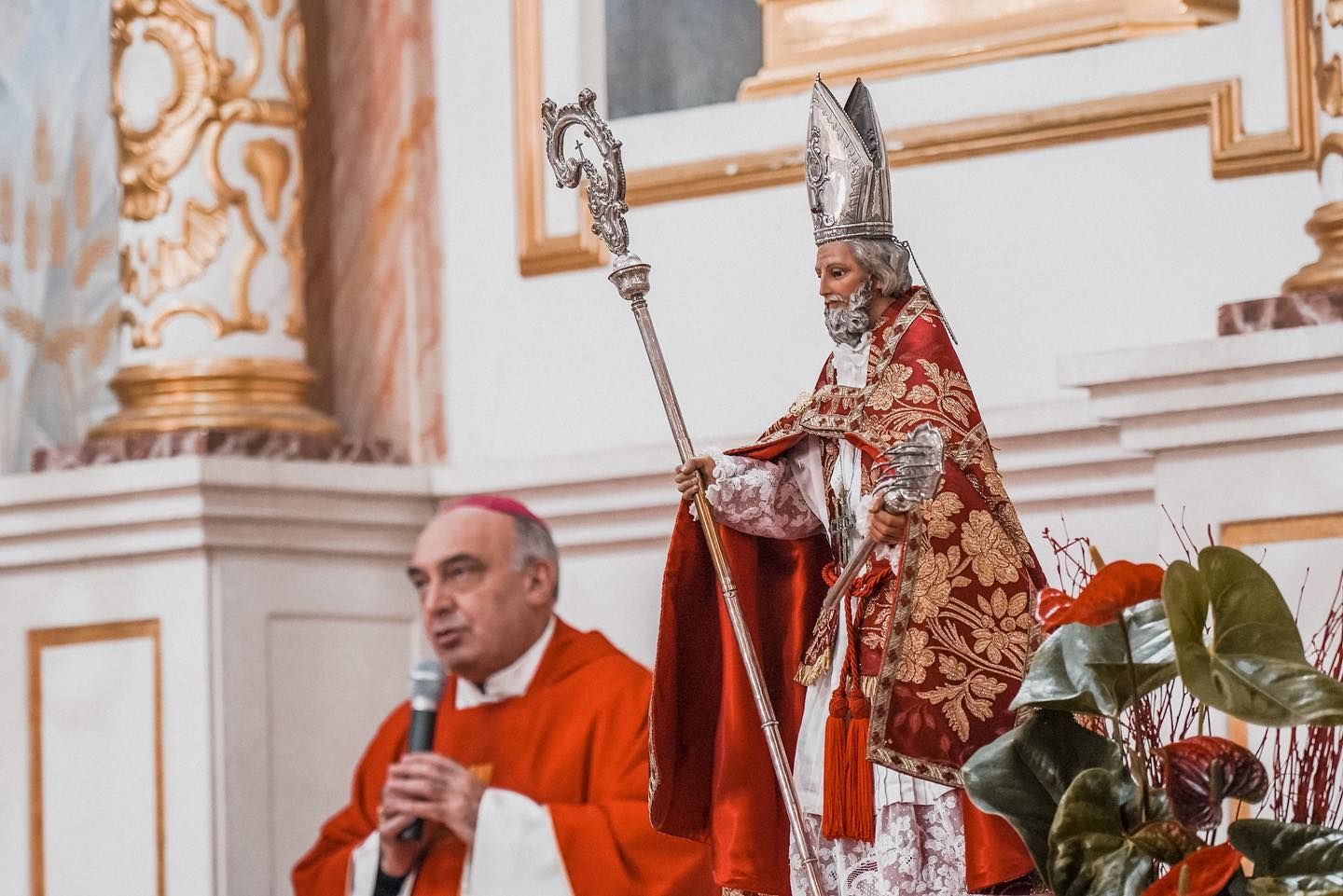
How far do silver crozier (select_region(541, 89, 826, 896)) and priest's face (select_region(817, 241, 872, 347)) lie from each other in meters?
0.28

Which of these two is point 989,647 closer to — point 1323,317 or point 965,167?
point 1323,317

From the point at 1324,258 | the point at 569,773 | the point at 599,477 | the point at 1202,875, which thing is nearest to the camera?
the point at 1202,875

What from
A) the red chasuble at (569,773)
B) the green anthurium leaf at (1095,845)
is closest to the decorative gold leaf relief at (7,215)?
the red chasuble at (569,773)

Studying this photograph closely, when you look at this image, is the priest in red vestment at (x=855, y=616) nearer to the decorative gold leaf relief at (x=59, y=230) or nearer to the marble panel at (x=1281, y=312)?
the marble panel at (x=1281, y=312)

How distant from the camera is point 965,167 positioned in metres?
5.48

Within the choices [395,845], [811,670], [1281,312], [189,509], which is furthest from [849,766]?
[189,509]

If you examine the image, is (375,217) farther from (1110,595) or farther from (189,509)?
(1110,595)

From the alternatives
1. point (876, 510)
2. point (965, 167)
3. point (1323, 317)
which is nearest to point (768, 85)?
point (965, 167)

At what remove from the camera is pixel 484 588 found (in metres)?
5.13

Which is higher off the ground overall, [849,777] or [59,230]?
[59,230]

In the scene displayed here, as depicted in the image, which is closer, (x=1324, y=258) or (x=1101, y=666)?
(x=1101, y=666)

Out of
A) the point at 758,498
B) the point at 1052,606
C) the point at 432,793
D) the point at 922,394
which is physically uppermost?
the point at 922,394

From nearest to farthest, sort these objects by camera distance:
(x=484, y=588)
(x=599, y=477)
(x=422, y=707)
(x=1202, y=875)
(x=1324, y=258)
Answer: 1. (x=1202, y=875)
2. (x=1324, y=258)
3. (x=422, y=707)
4. (x=484, y=588)
5. (x=599, y=477)

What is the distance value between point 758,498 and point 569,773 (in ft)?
4.34
